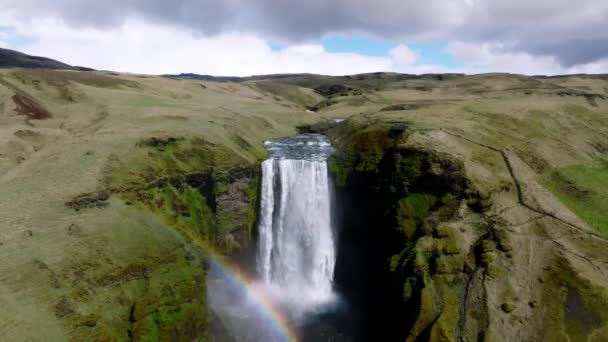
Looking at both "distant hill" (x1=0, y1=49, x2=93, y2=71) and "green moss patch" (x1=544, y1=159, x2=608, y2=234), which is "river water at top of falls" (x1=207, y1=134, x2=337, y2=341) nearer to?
"green moss patch" (x1=544, y1=159, x2=608, y2=234)

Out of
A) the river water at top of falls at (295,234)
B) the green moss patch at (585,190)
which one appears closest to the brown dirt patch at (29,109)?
the river water at top of falls at (295,234)

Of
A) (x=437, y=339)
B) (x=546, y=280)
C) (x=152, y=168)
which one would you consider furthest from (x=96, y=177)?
(x=546, y=280)

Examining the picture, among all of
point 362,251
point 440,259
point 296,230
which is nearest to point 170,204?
point 296,230

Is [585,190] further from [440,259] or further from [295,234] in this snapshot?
[295,234]

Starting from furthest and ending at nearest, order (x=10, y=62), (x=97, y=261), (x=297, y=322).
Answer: (x=10, y=62), (x=297, y=322), (x=97, y=261)

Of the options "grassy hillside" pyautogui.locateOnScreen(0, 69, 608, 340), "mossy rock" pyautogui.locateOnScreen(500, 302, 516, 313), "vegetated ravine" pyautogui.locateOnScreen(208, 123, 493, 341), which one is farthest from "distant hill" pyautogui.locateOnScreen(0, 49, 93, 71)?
"mossy rock" pyautogui.locateOnScreen(500, 302, 516, 313)

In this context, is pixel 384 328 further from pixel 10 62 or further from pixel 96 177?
pixel 10 62

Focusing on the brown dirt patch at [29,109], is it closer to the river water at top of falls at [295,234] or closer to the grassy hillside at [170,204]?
the grassy hillside at [170,204]
